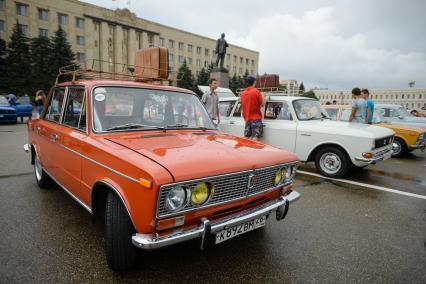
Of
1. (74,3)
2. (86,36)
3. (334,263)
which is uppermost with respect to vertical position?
(74,3)

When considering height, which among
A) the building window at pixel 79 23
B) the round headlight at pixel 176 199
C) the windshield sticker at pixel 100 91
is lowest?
the round headlight at pixel 176 199

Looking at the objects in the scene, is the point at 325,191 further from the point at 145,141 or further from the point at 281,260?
the point at 145,141

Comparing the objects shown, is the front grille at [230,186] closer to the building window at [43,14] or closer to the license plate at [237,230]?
the license plate at [237,230]

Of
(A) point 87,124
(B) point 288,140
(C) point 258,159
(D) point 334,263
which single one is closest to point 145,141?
(A) point 87,124

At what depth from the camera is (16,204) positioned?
3.57m

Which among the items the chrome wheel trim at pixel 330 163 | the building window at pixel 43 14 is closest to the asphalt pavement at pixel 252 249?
the chrome wheel trim at pixel 330 163

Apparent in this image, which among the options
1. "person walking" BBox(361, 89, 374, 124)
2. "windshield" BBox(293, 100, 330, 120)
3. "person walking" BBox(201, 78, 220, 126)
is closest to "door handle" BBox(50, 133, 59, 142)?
"person walking" BBox(201, 78, 220, 126)

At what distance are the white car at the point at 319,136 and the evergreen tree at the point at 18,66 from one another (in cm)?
3722

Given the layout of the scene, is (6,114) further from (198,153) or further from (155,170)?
(155,170)

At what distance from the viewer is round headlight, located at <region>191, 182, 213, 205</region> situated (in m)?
1.97

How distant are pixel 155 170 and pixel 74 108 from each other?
1981 mm

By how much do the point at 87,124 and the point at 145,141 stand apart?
0.70 m

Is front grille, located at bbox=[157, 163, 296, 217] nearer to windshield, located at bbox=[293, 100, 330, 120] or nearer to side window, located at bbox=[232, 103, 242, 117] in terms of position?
windshield, located at bbox=[293, 100, 330, 120]

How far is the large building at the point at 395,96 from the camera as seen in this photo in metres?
78.0
